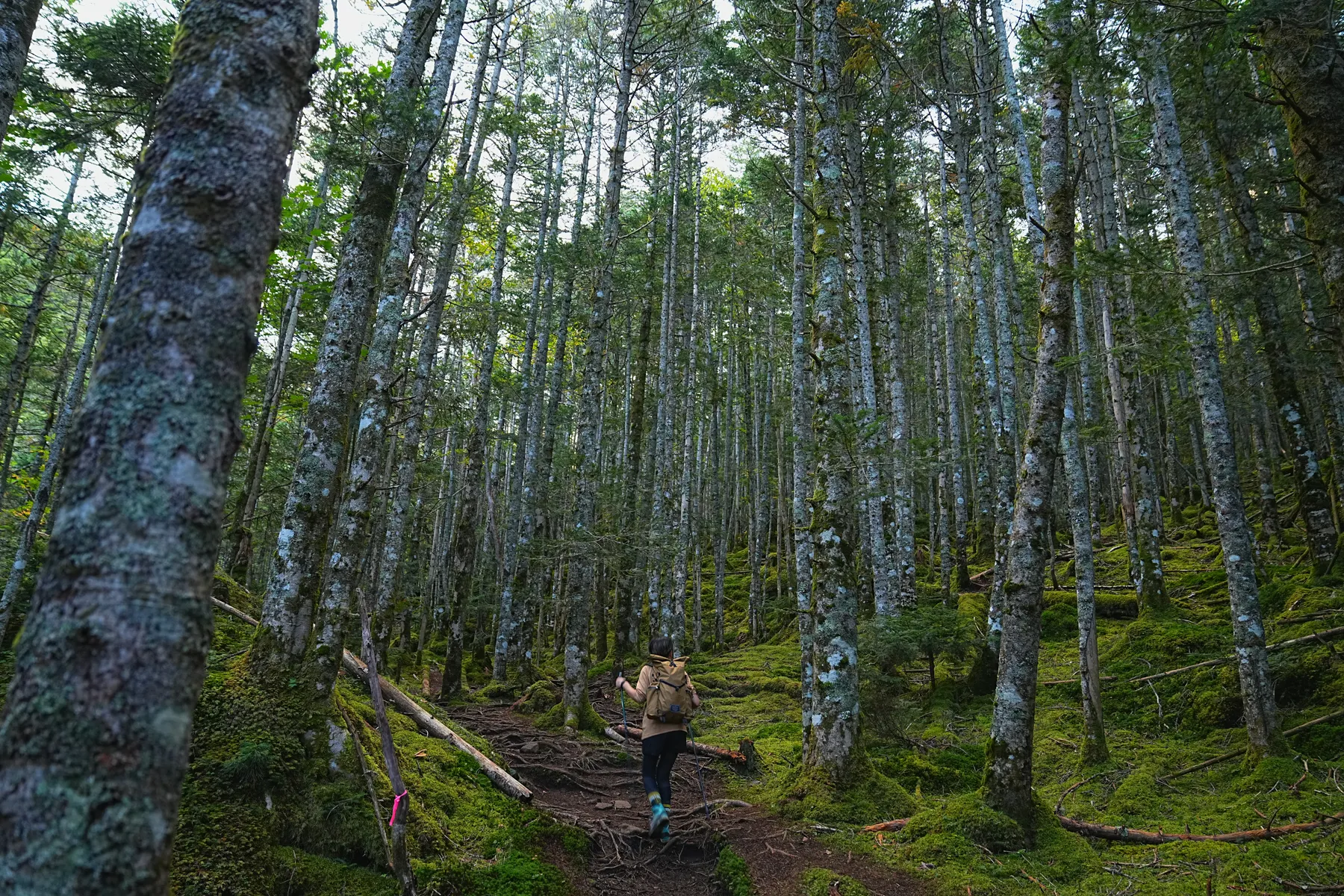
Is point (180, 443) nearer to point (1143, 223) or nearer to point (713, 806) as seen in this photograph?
point (713, 806)

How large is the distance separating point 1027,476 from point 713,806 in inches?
189

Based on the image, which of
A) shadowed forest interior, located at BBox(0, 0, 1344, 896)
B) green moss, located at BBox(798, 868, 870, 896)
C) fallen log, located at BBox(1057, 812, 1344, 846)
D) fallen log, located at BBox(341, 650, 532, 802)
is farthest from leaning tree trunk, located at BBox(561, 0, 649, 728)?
fallen log, located at BBox(1057, 812, 1344, 846)

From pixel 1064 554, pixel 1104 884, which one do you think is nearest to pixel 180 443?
pixel 1104 884

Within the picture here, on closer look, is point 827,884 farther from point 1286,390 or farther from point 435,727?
point 1286,390

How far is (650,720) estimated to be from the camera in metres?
6.49

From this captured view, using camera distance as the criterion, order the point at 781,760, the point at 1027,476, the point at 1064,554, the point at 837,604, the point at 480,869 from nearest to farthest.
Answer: the point at 480,869 → the point at 1027,476 → the point at 837,604 → the point at 781,760 → the point at 1064,554

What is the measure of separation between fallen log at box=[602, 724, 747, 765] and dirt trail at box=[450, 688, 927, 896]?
16 cm

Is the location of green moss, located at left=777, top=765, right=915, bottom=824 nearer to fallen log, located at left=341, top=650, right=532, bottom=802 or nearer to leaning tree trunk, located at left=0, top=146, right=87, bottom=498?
fallen log, located at left=341, top=650, right=532, bottom=802

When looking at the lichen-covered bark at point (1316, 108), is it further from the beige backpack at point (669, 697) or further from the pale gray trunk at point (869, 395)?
the pale gray trunk at point (869, 395)

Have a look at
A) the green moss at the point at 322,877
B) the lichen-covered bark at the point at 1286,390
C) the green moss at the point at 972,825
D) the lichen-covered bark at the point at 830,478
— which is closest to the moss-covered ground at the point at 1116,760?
the green moss at the point at 972,825

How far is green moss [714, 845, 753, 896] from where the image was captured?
5141 mm

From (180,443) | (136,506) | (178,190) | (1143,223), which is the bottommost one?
(136,506)

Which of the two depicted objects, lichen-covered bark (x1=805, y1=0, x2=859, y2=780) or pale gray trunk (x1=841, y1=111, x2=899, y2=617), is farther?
pale gray trunk (x1=841, y1=111, x2=899, y2=617)

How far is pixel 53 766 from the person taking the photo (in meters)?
1.25
